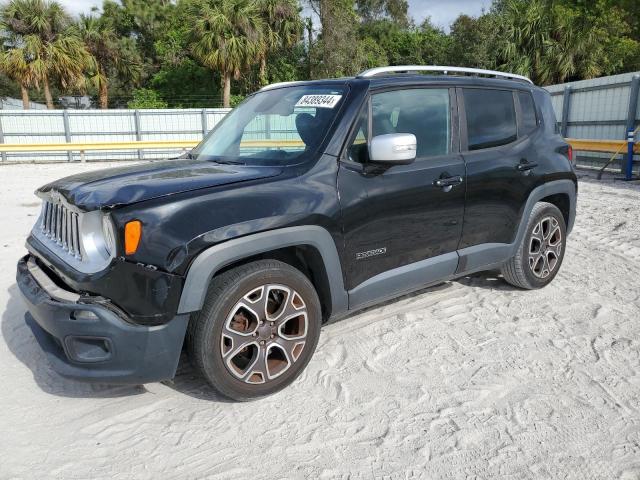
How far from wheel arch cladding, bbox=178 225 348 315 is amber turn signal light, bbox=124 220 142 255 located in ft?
0.93

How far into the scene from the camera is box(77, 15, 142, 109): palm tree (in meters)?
28.6

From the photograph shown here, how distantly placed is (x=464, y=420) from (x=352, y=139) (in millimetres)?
1733

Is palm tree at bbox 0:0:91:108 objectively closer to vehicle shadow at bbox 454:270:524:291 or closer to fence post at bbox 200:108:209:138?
fence post at bbox 200:108:209:138

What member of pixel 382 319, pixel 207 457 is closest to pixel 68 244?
pixel 207 457

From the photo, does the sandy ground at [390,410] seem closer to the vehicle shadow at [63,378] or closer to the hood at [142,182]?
the vehicle shadow at [63,378]

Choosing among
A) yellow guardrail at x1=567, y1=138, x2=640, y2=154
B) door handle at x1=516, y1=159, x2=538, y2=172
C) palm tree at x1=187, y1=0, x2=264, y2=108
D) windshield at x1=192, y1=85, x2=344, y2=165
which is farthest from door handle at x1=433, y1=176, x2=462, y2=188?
palm tree at x1=187, y1=0, x2=264, y2=108

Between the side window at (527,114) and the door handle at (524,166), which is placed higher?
the side window at (527,114)

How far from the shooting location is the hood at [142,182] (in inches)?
108

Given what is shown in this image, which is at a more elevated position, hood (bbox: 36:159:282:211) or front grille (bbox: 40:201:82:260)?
hood (bbox: 36:159:282:211)

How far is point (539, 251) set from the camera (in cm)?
463

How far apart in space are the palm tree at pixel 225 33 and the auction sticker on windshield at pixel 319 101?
23.3 m

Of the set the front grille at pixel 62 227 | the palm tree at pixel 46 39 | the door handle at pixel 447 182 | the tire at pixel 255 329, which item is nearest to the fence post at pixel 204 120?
the palm tree at pixel 46 39

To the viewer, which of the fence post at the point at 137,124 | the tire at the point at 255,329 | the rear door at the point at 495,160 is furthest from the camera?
the fence post at the point at 137,124

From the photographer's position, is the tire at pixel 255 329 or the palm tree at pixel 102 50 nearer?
the tire at pixel 255 329
